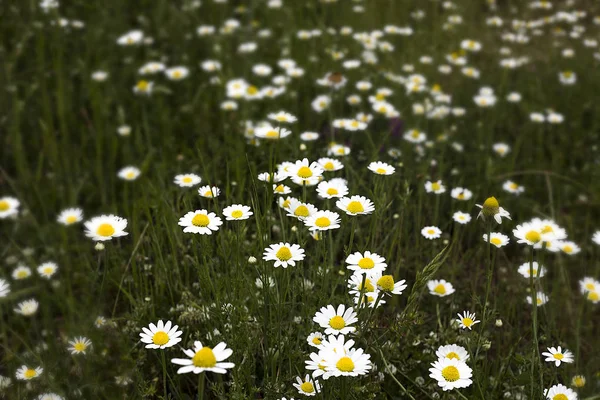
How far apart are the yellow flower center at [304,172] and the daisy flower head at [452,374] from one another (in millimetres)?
659

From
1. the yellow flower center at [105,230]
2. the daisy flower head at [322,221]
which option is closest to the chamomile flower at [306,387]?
the daisy flower head at [322,221]

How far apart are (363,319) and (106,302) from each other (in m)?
1.02

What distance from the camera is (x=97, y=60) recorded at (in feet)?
12.7

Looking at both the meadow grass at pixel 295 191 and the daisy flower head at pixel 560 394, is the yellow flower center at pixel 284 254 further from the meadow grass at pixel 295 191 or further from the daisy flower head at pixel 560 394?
the daisy flower head at pixel 560 394

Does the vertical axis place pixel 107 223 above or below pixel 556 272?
Answer: above

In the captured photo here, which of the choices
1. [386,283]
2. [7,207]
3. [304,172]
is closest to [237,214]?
[304,172]

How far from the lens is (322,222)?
1683 mm

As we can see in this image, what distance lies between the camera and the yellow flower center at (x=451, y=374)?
1.49m

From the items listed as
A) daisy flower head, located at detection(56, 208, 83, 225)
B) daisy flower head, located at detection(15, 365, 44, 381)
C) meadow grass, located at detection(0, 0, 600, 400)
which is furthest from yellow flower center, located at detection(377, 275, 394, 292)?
daisy flower head, located at detection(56, 208, 83, 225)

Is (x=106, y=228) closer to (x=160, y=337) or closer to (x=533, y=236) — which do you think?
(x=160, y=337)

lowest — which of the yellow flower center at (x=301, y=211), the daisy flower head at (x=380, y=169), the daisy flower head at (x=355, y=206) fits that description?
the yellow flower center at (x=301, y=211)

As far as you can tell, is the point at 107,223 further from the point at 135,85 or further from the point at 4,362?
the point at 135,85

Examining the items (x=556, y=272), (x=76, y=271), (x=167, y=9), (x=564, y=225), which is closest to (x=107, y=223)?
(x=76, y=271)

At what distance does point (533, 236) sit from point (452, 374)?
46 cm
